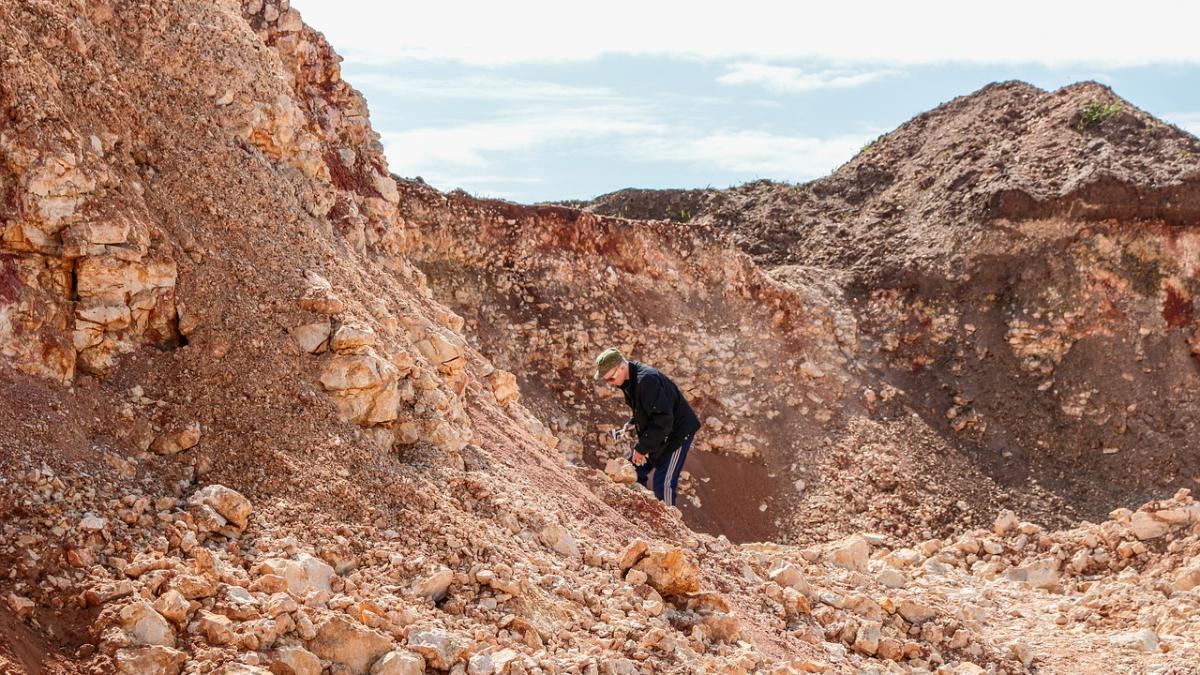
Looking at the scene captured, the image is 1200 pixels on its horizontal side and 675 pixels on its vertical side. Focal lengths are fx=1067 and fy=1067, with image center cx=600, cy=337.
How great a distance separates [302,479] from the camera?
496 cm

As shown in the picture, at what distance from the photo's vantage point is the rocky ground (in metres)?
4.18

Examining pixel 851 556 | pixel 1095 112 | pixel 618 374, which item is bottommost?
pixel 851 556

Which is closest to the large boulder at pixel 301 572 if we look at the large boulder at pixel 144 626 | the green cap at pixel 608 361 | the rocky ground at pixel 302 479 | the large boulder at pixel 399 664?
the rocky ground at pixel 302 479

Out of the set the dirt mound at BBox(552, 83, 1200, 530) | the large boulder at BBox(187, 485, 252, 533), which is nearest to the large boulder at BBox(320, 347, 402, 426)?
the large boulder at BBox(187, 485, 252, 533)

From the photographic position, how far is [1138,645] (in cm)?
780

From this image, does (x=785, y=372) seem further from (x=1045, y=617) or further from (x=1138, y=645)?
(x=1138, y=645)

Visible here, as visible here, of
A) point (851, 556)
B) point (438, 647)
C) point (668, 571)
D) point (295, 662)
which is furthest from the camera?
point (851, 556)

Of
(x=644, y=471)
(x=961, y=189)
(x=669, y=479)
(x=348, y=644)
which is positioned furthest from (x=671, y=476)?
(x=961, y=189)

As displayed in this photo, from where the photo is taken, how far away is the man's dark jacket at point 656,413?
8039 millimetres

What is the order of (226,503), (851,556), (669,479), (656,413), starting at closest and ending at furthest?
(226,503), (656,413), (669,479), (851,556)

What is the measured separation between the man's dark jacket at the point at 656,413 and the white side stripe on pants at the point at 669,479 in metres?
0.10

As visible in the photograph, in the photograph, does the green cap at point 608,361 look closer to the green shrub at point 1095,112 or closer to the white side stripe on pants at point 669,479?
the white side stripe on pants at point 669,479

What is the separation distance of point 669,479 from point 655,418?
680mm

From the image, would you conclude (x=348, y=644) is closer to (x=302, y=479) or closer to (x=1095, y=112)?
(x=302, y=479)
